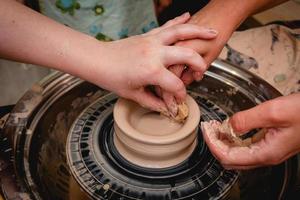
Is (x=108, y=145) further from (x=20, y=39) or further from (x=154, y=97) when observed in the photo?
(x=20, y=39)

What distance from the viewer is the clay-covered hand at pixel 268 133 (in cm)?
89

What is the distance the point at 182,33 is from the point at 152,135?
0.32 m

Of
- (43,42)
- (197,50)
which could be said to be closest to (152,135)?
(197,50)

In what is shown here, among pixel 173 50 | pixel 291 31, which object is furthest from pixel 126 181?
pixel 291 31

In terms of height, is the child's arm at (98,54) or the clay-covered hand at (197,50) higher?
the child's arm at (98,54)

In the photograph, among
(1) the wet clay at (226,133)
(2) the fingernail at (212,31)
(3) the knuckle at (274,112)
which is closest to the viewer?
(3) the knuckle at (274,112)

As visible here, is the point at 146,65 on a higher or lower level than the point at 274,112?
higher

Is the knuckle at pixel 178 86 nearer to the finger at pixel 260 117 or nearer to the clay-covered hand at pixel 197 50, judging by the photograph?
the clay-covered hand at pixel 197 50

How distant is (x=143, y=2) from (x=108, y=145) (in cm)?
78

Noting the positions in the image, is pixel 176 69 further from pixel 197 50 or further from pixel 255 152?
pixel 255 152

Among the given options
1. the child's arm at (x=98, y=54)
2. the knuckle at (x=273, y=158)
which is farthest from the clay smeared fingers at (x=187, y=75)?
the knuckle at (x=273, y=158)

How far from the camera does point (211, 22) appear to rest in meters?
1.18

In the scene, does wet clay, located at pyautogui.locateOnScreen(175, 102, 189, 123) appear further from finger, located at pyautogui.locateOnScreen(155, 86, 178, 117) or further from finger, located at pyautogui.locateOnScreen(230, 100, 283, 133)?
finger, located at pyautogui.locateOnScreen(230, 100, 283, 133)

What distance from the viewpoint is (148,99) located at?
1026 mm
